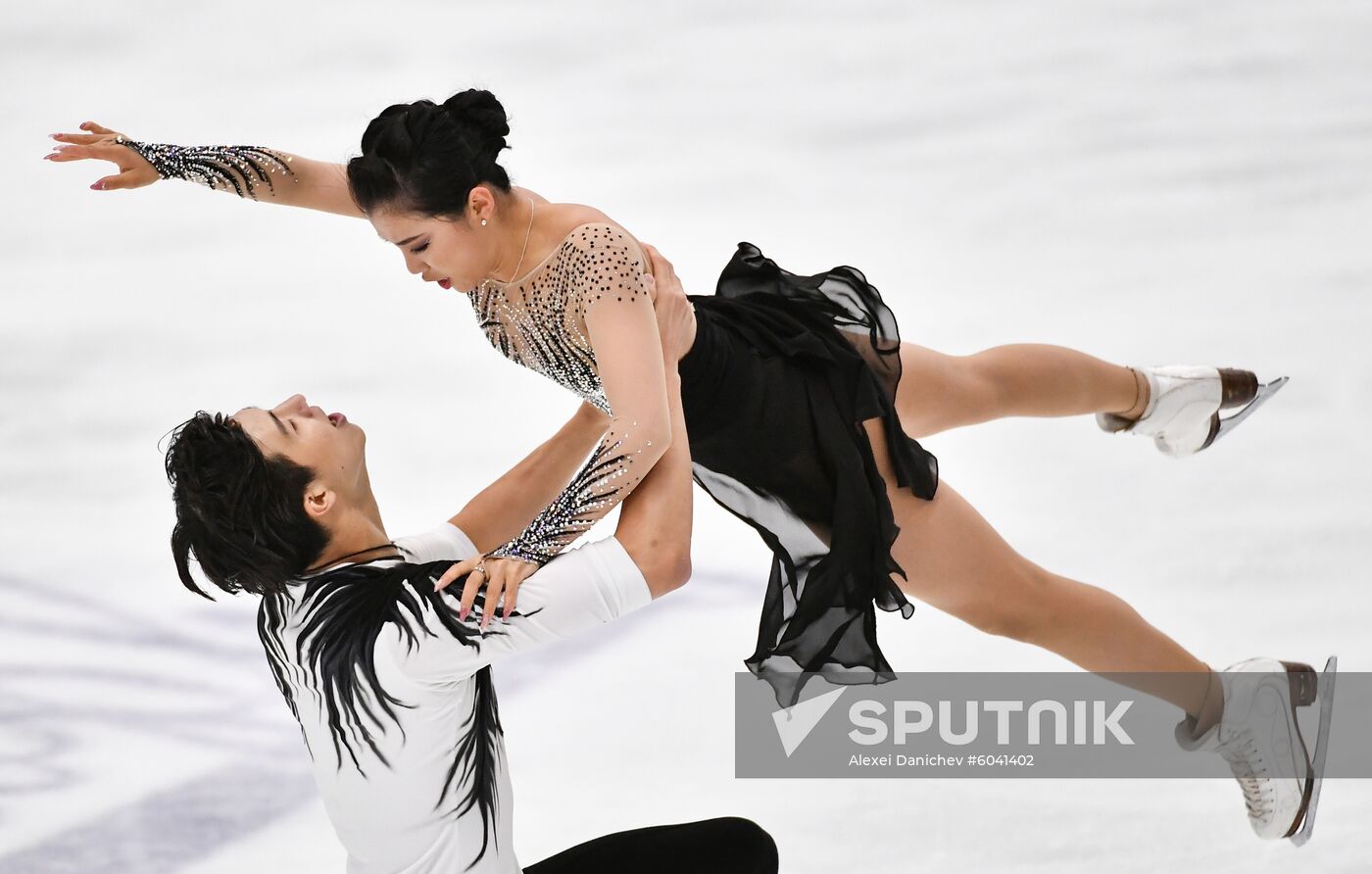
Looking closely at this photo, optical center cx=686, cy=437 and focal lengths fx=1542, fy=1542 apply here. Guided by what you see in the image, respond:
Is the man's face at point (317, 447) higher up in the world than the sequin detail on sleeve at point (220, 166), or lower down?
lower down

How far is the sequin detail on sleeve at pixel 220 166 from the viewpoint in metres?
2.79

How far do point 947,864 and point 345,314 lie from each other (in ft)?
9.75

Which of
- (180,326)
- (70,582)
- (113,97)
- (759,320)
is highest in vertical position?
(113,97)

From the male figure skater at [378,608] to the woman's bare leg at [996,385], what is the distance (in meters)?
0.71

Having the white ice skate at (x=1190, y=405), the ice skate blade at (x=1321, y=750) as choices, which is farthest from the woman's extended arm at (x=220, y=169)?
the ice skate blade at (x=1321, y=750)

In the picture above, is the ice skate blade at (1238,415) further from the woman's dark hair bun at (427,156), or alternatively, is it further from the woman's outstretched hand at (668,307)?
the woman's dark hair bun at (427,156)

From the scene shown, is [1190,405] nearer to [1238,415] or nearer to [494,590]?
[1238,415]

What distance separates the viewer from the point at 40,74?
6195 millimetres

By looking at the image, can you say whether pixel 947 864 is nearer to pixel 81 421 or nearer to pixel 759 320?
pixel 759 320

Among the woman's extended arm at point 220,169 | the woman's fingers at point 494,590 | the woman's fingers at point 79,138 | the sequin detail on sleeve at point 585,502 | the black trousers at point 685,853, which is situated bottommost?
the black trousers at point 685,853

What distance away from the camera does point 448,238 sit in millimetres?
2453

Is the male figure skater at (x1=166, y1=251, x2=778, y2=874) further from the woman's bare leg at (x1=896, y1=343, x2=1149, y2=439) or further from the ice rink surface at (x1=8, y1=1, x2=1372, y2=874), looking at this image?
the ice rink surface at (x1=8, y1=1, x2=1372, y2=874)

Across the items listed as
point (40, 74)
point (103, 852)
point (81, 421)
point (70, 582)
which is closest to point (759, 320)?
point (103, 852)

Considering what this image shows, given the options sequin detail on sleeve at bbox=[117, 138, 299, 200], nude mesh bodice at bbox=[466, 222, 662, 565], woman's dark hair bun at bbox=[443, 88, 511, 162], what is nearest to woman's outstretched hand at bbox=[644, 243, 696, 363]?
nude mesh bodice at bbox=[466, 222, 662, 565]
